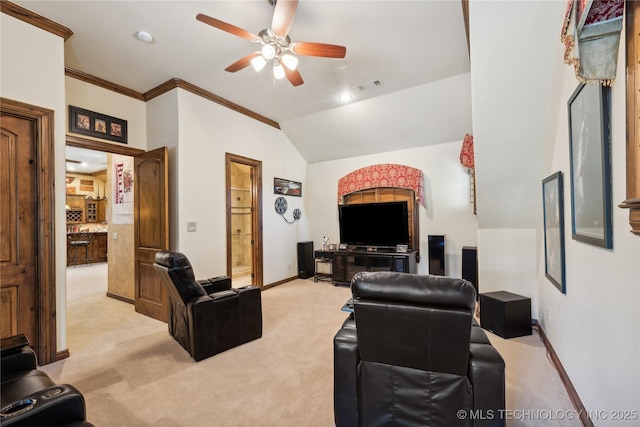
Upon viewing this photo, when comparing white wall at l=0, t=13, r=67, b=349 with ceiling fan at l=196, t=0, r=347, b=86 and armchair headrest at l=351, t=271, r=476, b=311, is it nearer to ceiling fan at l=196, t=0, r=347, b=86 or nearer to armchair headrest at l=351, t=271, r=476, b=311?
ceiling fan at l=196, t=0, r=347, b=86

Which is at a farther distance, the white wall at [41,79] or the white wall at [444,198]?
the white wall at [444,198]

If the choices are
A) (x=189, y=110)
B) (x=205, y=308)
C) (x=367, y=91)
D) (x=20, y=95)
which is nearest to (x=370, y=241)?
(x=367, y=91)

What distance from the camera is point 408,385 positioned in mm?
1503

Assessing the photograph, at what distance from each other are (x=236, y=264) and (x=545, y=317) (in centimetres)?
624

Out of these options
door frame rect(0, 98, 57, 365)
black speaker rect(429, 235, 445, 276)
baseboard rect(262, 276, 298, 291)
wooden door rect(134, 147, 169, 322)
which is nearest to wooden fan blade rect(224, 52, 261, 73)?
wooden door rect(134, 147, 169, 322)

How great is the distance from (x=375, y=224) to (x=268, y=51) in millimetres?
3605

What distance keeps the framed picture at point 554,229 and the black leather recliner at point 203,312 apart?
115 inches

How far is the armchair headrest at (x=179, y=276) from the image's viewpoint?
2639 mm

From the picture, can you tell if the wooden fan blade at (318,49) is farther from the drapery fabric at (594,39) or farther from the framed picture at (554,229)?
the framed picture at (554,229)

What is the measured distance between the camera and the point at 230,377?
2.34m

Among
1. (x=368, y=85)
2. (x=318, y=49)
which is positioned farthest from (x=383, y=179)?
(x=318, y=49)

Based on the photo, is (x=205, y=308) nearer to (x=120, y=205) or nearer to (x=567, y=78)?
(x=120, y=205)

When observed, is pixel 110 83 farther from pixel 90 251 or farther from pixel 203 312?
pixel 90 251

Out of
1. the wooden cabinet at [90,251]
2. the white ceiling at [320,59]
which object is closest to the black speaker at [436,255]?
the white ceiling at [320,59]
